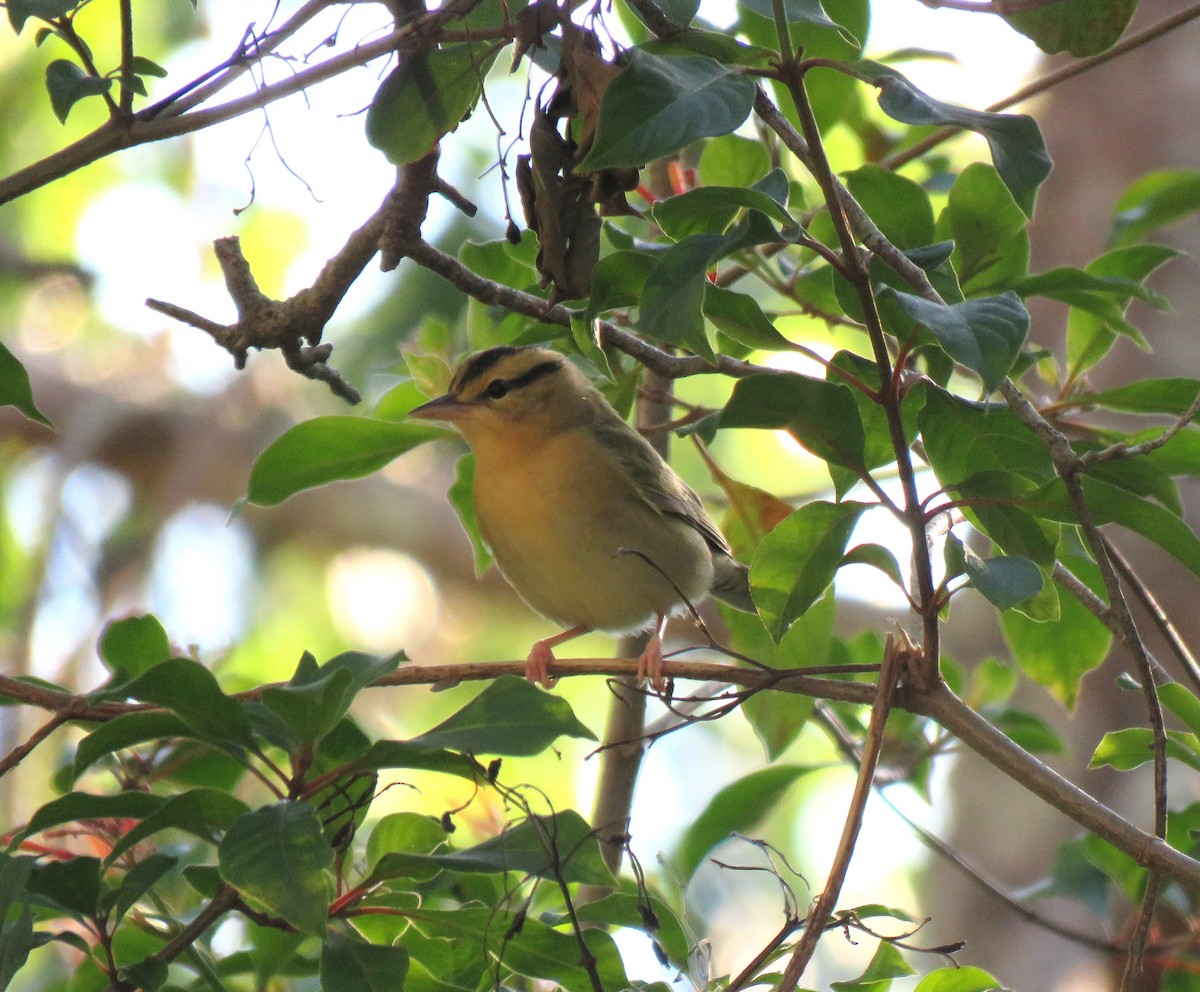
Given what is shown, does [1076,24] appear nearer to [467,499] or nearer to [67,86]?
[67,86]

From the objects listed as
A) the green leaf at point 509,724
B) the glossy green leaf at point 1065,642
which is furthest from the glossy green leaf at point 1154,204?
the green leaf at point 509,724

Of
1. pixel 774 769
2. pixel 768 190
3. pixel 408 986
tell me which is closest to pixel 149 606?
pixel 774 769

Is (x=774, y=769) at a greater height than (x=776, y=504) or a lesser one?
lesser

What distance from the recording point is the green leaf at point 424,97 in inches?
90.2

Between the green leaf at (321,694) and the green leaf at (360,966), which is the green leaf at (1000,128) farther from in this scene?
the green leaf at (360,966)

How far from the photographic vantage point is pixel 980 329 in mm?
1742

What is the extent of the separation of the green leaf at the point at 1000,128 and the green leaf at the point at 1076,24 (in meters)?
0.19

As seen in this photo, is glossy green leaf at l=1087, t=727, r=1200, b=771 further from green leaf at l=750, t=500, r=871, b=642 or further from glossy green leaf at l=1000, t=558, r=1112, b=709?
green leaf at l=750, t=500, r=871, b=642

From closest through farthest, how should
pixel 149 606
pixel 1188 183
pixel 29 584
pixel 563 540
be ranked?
1. pixel 1188 183
2. pixel 563 540
3. pixel 29 584
4. pixel 149 606

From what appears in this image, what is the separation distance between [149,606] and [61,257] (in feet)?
11.9

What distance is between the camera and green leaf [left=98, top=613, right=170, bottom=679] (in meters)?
2.45

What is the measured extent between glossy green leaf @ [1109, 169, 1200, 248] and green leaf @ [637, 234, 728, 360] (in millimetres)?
2032

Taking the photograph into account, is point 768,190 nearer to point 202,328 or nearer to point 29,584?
point 202,328

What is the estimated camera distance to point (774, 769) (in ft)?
11.2
